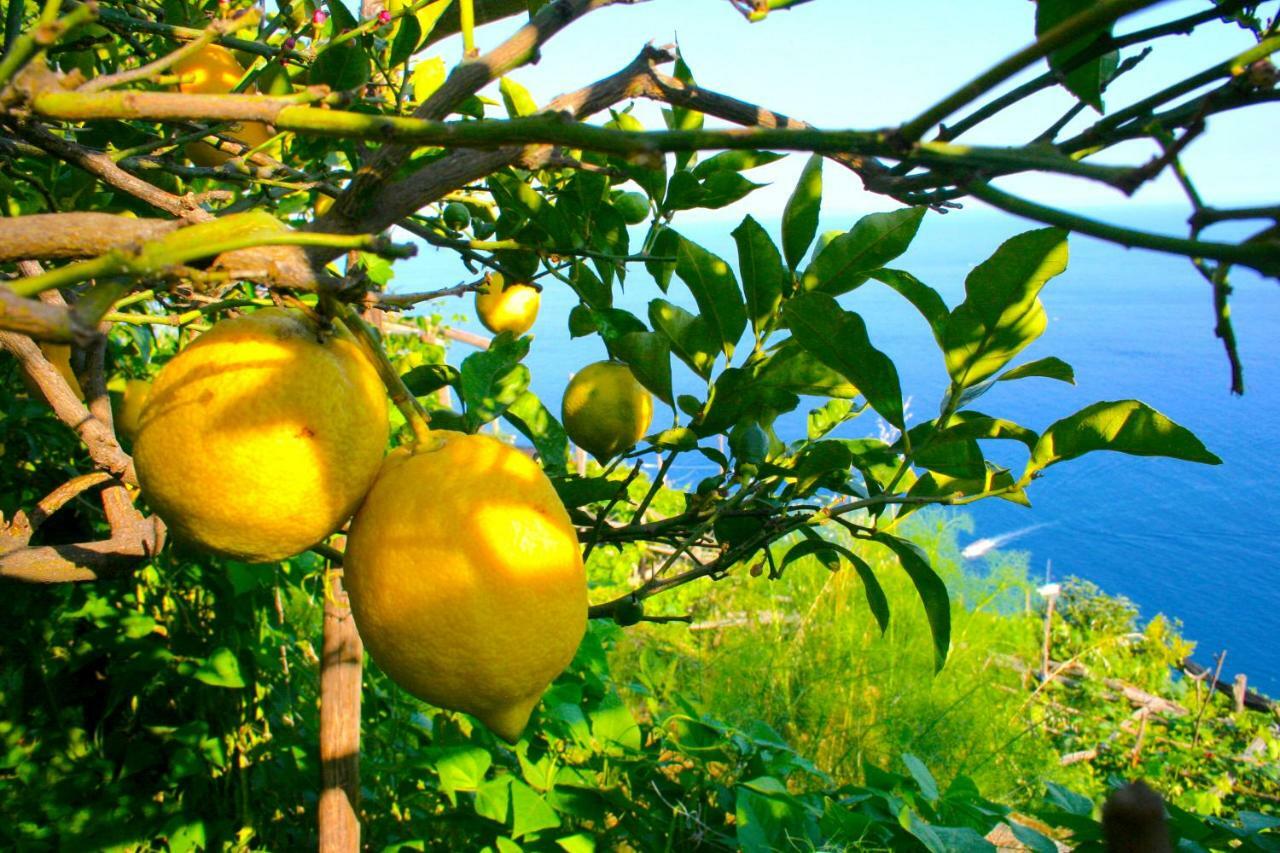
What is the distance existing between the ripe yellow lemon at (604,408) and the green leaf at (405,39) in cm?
27

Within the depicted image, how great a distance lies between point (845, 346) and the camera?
528 mm

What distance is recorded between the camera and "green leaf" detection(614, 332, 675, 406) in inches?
25.2

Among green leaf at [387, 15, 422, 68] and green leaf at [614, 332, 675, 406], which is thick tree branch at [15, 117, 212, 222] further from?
green leaf at [614, 332, 675, 406]

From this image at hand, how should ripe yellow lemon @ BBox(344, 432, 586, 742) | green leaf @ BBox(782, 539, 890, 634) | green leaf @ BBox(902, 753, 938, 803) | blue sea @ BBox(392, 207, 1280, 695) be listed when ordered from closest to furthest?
ripe yellow lemon @ BBox(344, 432, 586, 742), green leaf @ BBox(782, 539, 890, 634), green leaf @ BBox(902, 753, 938, 803), blue sea @ BBox(392, 207, 1280, 695)

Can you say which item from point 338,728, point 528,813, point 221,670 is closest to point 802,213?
point 528,813

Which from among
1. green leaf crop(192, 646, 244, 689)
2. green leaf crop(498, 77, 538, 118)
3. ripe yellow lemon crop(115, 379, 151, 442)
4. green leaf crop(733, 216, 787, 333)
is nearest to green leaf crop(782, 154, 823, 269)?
green leaf crop(733, 216, 787, 333)

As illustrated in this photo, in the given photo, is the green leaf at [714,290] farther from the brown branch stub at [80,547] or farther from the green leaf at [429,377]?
the brown branch stub at [80,547]

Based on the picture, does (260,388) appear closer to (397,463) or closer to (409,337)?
(397,463)

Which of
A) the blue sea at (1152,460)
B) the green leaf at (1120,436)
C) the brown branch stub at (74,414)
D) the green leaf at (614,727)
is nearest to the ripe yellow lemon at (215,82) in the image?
the brown branch stub at (74,414)

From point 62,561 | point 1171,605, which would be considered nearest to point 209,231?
point 62,561

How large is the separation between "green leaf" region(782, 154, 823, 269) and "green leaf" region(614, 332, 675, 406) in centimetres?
11

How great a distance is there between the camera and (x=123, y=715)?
1.56m

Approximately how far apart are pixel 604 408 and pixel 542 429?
0.05 metres

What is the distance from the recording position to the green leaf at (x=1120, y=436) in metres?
0.51
